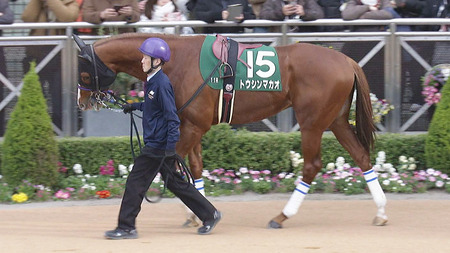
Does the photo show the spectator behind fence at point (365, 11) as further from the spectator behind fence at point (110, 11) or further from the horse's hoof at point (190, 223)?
the horse's hoof at point (190, 223)

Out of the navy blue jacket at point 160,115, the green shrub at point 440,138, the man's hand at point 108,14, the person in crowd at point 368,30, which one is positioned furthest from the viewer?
the person in crowd at point 368,30

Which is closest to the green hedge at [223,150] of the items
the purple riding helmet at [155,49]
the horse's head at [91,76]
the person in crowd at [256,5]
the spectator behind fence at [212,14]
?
the spectator behind fence at [212,14]

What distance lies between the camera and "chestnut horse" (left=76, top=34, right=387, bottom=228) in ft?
24.5

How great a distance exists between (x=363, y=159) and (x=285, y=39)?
2514 millimetres

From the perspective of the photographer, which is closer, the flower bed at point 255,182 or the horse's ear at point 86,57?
the horse's ear at point 86,57

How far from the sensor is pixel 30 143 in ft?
29.7

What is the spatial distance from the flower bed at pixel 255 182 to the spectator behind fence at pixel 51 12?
177 cm

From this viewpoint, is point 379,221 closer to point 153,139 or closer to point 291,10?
point 153,139

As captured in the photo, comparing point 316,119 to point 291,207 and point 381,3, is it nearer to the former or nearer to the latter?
point 291,207

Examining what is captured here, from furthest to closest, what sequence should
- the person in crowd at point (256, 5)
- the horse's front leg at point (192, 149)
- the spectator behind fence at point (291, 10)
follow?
the person in crowd at point (256, 5) < the spectator behind fence at point (291, 10) < the horse's front leg at point (192, 149)

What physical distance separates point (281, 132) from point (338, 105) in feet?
6.99

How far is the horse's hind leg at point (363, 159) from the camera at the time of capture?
25.2ft

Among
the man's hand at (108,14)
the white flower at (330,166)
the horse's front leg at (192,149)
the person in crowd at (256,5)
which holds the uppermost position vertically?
the person in crowd at (256,5)

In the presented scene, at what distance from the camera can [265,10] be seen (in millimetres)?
10156
